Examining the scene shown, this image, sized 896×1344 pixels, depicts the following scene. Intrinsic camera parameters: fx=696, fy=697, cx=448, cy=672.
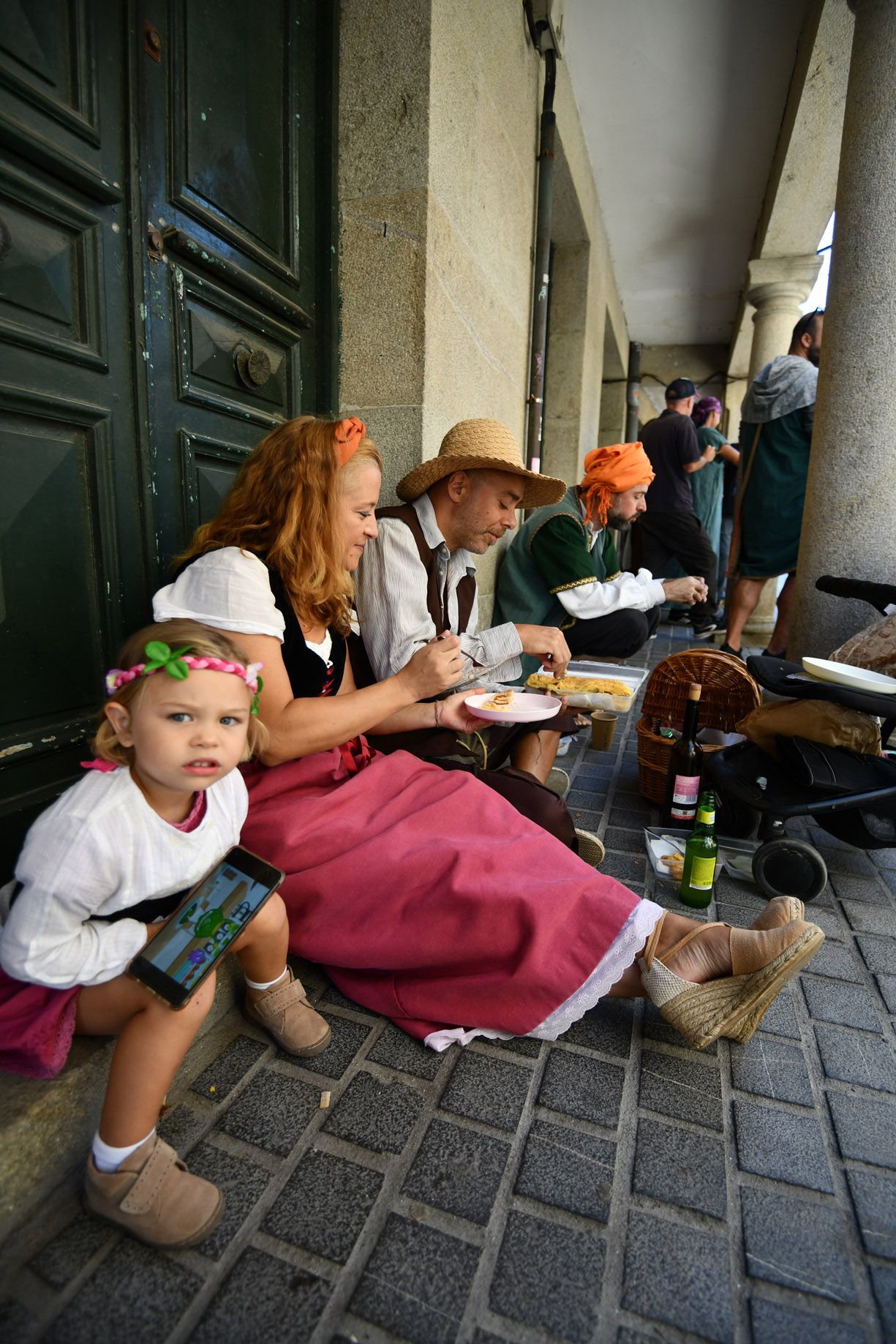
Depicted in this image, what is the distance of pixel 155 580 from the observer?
208 cm

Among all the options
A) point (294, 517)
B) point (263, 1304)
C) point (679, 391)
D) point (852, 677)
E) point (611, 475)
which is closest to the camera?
point (263, 1304)

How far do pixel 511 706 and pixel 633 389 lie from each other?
1253 cm

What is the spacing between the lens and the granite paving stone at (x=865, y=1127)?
1415mm

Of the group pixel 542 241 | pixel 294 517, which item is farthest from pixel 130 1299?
pixel 542 241

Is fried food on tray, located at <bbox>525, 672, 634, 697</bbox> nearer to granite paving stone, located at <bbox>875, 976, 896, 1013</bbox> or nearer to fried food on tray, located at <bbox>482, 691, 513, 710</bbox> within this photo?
fried food on tray, located at <bbox>482, 691, 513, 710</bbox>

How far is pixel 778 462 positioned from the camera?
4.93m

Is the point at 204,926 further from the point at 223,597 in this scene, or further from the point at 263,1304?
the point at 223,597

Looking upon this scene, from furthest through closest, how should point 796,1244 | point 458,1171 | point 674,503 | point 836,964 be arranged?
point 674,503, point 836,964, point 458,1171, point 796,1244

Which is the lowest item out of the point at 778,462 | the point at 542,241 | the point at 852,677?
the point at 852,677

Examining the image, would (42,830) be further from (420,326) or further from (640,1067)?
(420,326)

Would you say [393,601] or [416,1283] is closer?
[416,1283]

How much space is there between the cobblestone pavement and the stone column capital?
284 inches

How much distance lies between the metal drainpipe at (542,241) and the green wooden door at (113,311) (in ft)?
9.07

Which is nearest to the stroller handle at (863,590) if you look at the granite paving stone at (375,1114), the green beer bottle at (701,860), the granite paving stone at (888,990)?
the green beer bottle at (701,860)
